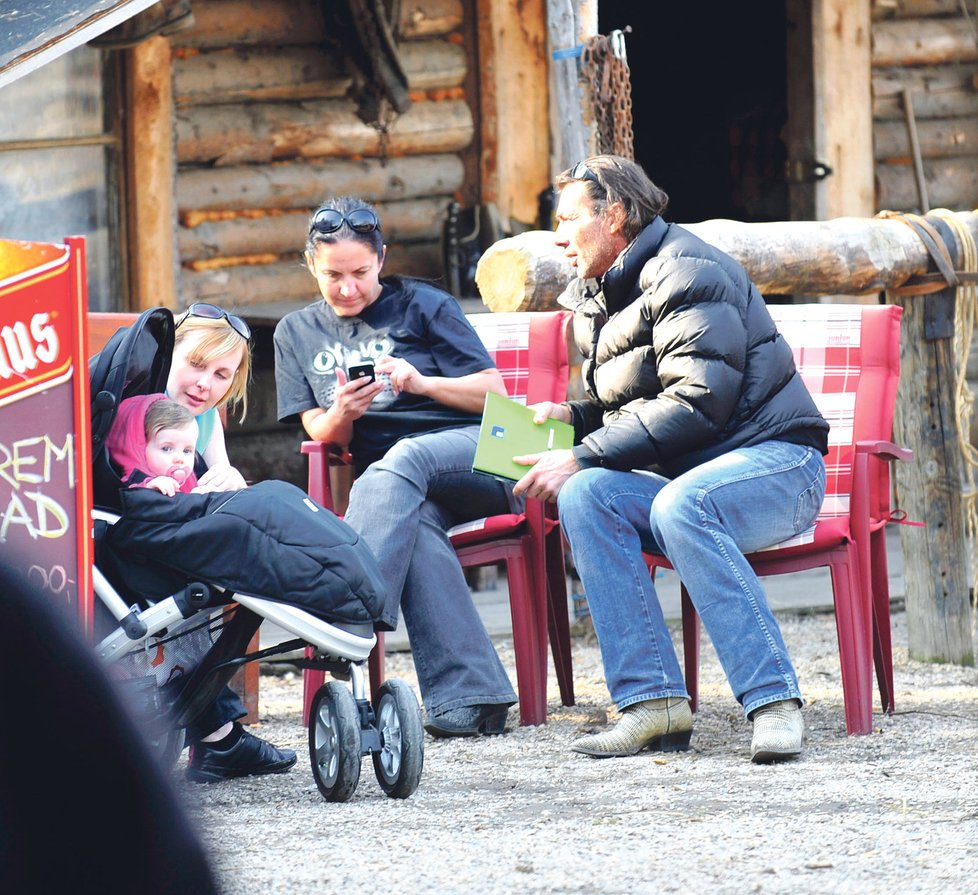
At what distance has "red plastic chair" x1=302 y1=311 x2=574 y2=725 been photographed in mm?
4129

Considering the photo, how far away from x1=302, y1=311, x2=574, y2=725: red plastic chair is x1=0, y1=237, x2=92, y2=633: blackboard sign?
107 centimetres

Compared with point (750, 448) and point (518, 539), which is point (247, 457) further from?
point (750, 448)

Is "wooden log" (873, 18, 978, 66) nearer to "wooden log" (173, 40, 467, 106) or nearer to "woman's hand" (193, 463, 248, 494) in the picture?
"wooden log" (173, 40, 467, 106)

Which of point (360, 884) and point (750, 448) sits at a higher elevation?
point (750, 448)

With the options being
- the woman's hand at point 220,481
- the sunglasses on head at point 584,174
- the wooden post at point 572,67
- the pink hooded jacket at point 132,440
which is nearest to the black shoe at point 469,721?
the woman's hand at point 220,481

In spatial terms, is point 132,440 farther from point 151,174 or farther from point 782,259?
point 151,174

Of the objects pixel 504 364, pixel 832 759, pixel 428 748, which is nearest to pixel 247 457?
pixel 504 364

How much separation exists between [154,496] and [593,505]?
3.35 ft

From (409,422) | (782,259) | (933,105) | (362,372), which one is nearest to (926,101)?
(933,105)

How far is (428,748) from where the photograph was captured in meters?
3.91

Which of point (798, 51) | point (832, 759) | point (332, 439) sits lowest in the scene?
point (832, 759)

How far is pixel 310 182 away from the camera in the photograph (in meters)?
6.73

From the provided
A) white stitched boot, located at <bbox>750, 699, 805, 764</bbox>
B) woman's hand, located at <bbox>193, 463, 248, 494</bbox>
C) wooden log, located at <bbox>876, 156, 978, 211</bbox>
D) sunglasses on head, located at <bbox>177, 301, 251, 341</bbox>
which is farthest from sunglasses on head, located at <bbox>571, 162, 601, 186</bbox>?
wooden log, located at <bbox>876, 156, 978, 211</bbox>

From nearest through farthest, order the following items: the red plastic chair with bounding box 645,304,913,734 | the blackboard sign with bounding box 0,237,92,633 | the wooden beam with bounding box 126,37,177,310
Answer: the blackboard sign with bounding box 0,237,92,633, the red plastic chair with bounding box 645,304,913,734, the wooden beam with bounding box 126,37,177,310
